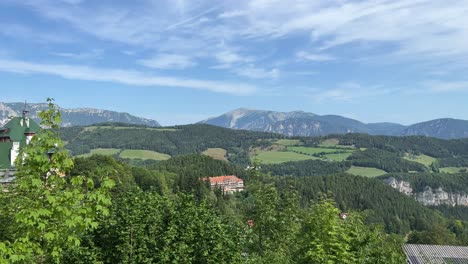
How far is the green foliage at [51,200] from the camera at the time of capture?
880 cm

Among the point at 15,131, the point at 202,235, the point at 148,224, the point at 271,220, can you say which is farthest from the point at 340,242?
the point at 15,131

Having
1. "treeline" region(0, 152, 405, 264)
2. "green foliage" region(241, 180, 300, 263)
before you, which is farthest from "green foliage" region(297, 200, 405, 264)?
"green foliage" region(241, 180, 300, 263)

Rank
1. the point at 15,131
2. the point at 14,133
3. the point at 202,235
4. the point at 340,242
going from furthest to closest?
the point at 15,131, the point at 14,133, the point at 340,242, the point at 202,235

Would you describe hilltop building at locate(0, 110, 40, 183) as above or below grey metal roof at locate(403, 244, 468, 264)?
above

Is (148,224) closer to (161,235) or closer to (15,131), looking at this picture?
(161,235)

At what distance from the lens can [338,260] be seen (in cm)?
1545

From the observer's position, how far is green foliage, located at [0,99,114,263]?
8.80m

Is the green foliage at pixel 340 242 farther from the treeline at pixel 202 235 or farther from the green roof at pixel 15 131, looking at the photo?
the green roof at pixel 15 131

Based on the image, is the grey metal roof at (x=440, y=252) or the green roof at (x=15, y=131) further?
the green roof at (x=15, y=131)

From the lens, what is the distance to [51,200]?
873 cm

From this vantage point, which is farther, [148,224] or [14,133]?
[14,133]

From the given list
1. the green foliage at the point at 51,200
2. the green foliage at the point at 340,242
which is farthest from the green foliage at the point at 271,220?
the green foliage at the point at 51,200

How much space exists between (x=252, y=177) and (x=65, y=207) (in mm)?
13315

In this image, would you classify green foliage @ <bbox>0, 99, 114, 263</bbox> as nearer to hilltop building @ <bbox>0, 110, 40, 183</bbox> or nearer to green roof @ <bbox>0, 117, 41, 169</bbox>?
hilltop building @ <bbox>0, 110, 40, 183</bbox>
